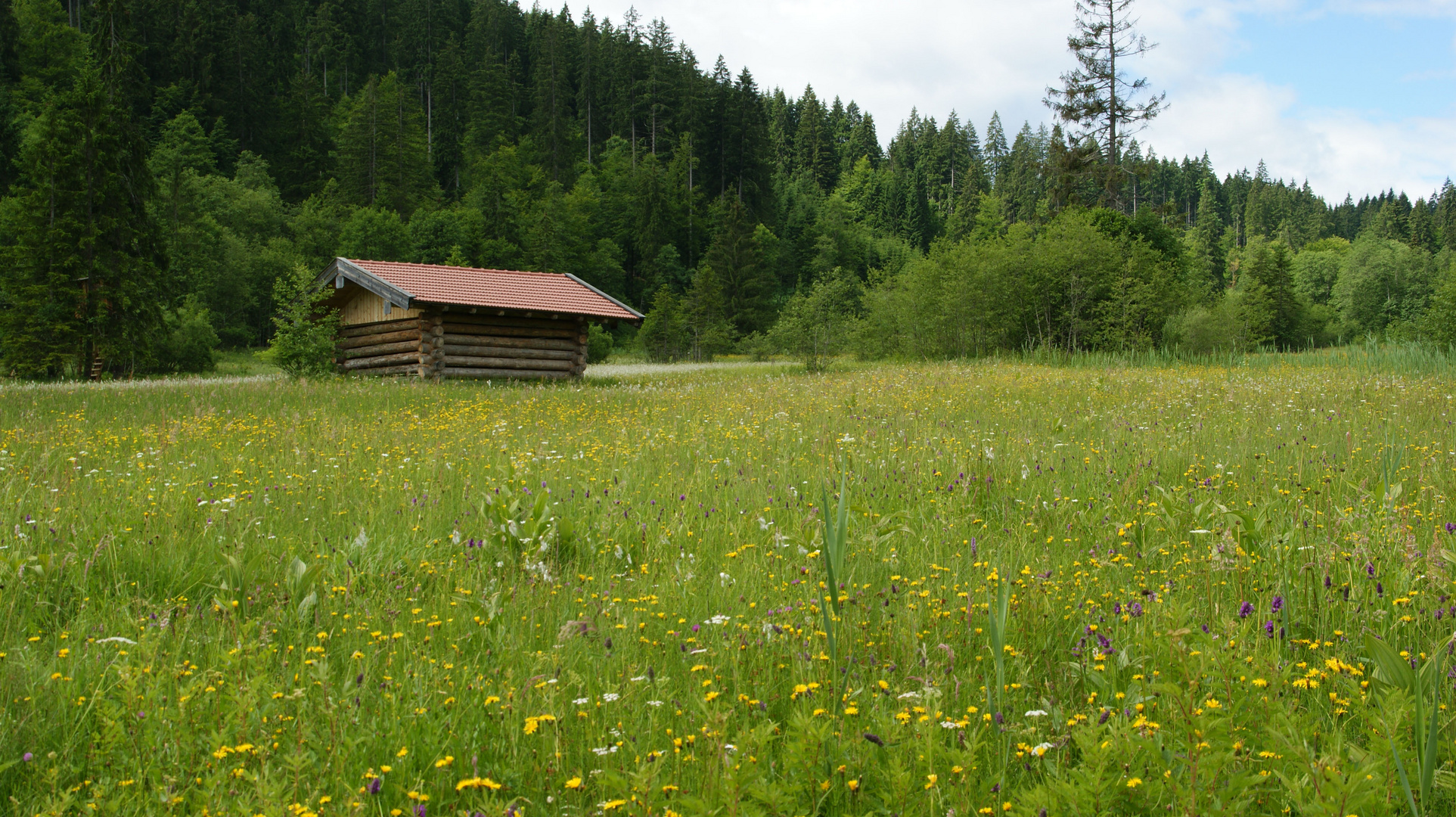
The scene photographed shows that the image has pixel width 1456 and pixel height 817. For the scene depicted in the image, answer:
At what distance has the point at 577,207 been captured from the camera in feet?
228

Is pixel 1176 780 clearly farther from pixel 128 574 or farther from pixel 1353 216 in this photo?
pixel 1353 216

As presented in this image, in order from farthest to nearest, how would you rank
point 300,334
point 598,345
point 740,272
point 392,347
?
1. point 740,272
2. point 598,345
3. point 392,347
4. point 300,334

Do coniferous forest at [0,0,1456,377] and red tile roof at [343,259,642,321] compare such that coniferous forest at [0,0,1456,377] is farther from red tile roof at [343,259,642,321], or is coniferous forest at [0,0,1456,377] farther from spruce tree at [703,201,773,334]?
red tile roof at [343,259,642,321]

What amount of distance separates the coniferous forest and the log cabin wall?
32.8 feet

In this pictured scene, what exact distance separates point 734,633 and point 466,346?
20502 millimetres

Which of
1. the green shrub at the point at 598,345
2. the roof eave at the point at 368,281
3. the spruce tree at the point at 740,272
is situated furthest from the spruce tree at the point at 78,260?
the spruce tree at the point at 740,272

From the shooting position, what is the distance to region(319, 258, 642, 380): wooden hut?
21000mm

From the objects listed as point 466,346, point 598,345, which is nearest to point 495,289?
point 466,346

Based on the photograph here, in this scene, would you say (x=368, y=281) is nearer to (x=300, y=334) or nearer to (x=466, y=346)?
(x=300, y=334)

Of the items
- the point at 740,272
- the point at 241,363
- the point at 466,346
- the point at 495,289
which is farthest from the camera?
the point at 740,272

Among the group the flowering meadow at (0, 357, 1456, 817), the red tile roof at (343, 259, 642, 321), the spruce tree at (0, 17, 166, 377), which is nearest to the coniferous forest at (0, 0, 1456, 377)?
the spruce tree at (0, 17, 166, 377)

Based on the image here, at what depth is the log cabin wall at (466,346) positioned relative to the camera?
21062mm

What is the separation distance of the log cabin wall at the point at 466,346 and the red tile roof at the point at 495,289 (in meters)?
0.53

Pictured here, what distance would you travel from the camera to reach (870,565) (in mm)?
3820
